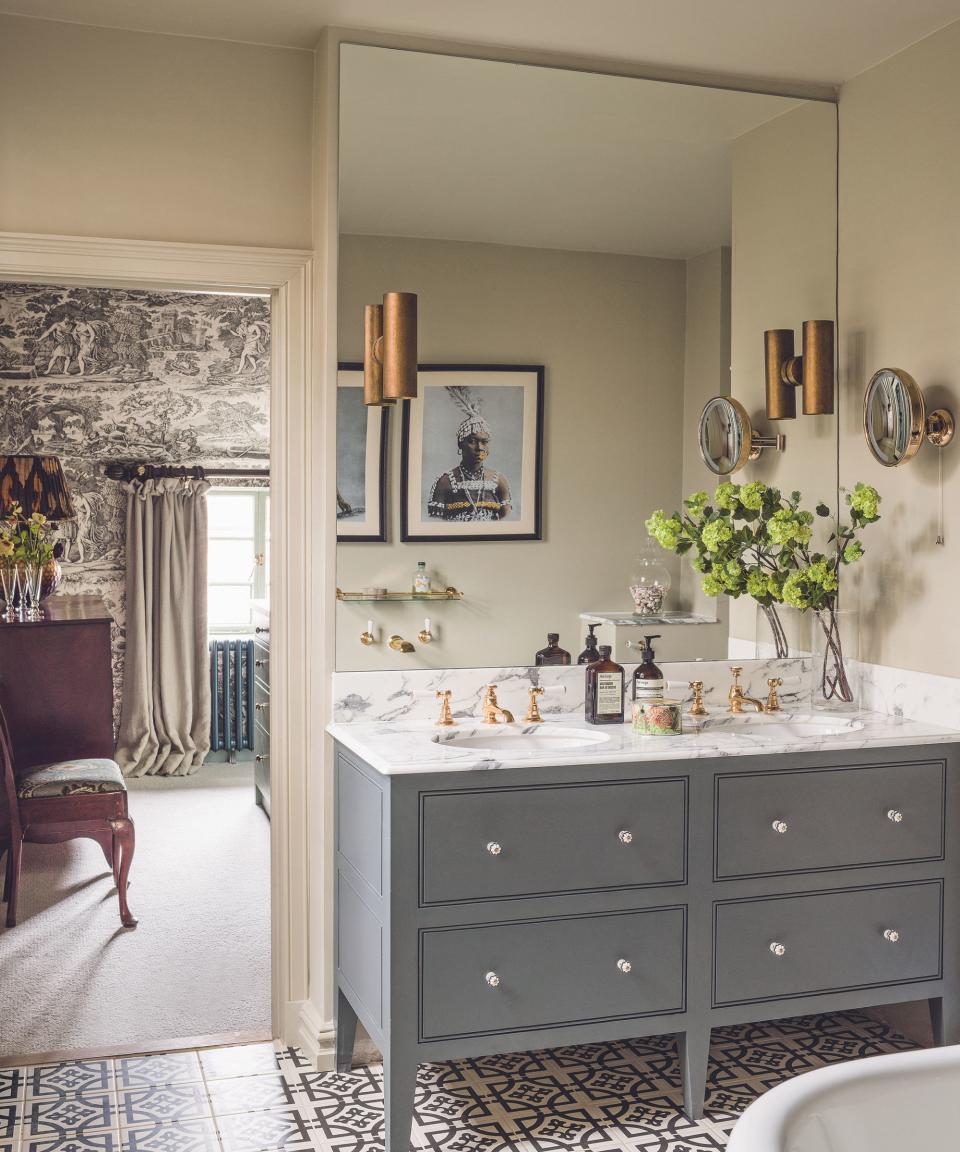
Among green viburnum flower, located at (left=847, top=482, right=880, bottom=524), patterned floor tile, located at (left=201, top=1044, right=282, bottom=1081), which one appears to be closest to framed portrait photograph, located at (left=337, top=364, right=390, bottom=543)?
green viburnum flower, located at (left=847, top=482, right=880, bottom=524)

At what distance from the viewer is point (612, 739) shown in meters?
2.90

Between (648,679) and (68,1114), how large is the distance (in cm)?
173

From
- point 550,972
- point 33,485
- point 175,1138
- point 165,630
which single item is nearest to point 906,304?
point 550,972

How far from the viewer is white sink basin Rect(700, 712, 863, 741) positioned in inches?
122

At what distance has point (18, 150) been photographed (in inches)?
116

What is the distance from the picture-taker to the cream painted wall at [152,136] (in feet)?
9.68

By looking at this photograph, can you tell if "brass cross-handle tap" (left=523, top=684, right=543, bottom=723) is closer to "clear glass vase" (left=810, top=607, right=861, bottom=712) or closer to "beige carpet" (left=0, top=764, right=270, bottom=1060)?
"clear glass vase" (left=810, top=607, right=861, bottom=712)

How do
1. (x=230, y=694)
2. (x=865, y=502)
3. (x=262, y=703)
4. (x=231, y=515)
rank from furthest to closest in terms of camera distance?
(x=231, y=515) < (x=230, y=694) < (x=262, y=703) < (x=865, y=502)

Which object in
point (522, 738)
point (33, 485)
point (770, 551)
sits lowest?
point (522, 738)

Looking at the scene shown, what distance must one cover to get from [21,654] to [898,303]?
3.49m

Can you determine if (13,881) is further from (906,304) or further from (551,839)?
(906,304)

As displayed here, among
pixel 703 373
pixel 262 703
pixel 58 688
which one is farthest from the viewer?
pixel 262 703

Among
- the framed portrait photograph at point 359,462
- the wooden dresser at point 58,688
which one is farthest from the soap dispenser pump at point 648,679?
the wooden dresser at point 58,688

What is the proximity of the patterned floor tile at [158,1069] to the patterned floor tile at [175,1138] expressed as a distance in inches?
9.3
